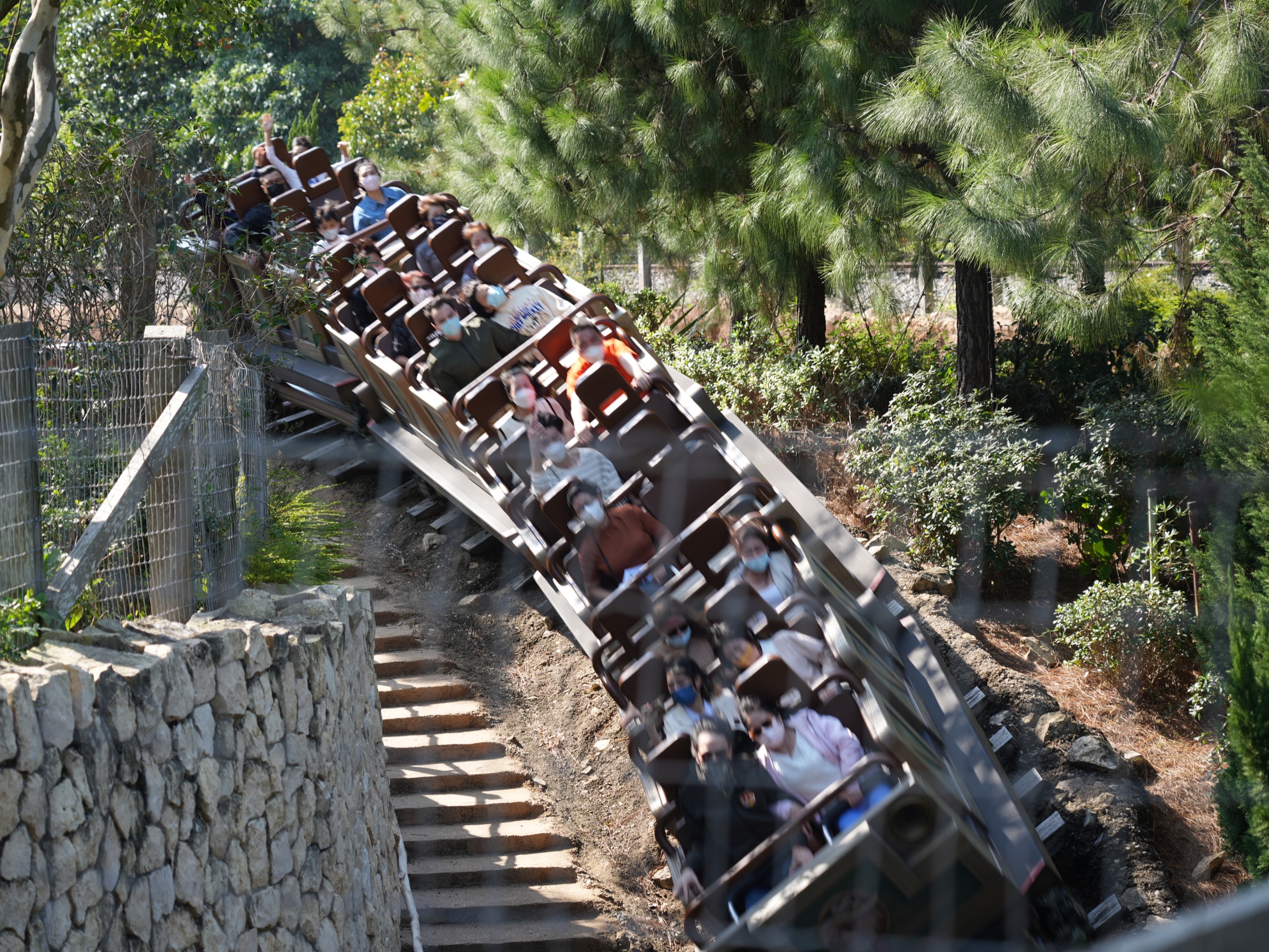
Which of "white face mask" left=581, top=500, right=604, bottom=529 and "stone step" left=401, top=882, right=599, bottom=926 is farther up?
"white face mask" left=581, top=500, right=604, bottom=529

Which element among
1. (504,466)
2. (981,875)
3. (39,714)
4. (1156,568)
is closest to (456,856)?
(504,466)

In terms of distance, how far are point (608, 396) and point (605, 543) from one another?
937mm

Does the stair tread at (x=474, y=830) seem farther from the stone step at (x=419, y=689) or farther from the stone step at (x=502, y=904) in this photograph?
the stone step at (x=419, y=689)

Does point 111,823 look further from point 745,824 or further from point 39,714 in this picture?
point 745,824

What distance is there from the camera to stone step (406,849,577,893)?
4969 millimetres

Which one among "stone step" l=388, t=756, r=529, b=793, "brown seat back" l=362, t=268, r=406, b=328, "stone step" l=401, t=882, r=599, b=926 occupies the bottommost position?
"stone step" l=401, t=882, r=599, b=926

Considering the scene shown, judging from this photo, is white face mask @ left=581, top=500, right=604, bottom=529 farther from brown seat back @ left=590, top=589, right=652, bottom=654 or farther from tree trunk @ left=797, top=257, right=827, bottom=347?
tree trunk @ left=797, top=257, right=827, bottom=347

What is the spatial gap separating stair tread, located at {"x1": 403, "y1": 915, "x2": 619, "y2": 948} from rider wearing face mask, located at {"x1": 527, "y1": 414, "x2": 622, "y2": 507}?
6.28 ft

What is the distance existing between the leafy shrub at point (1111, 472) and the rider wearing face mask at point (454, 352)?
3.37 meters

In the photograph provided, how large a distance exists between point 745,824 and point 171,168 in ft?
13.6

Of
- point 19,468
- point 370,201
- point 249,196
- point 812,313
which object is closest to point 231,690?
point 19,468

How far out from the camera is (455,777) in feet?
17.6

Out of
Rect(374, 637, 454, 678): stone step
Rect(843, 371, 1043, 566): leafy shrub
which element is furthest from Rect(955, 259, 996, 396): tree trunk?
Rect(374, 637, 454, 678): stone step

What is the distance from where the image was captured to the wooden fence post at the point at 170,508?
315cm
